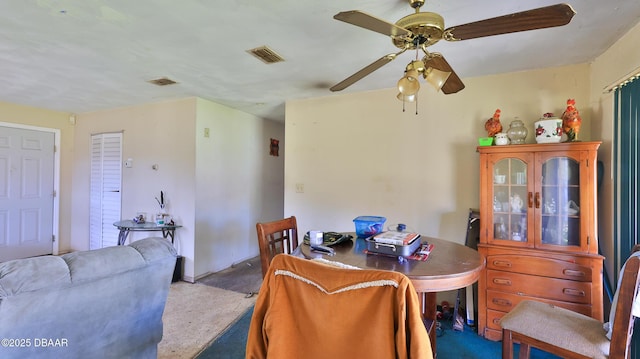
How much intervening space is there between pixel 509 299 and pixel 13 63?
A: 15.3ft

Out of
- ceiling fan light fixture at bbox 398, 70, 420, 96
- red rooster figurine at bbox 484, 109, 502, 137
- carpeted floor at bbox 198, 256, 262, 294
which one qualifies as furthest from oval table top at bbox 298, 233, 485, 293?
carpeted floor at bbox 198, 256, 262, 294

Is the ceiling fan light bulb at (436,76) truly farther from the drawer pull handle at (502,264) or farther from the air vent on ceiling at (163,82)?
the air vent on ceiling at (163,82)

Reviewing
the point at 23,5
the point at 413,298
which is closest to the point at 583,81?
the point at 413,298

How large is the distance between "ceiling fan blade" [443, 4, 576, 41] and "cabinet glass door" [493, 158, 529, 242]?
1.37 meters

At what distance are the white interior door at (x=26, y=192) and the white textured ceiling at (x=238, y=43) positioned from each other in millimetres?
1241

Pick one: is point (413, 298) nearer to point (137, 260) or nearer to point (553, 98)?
point (137, 260)

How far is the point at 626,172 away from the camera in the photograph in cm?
191

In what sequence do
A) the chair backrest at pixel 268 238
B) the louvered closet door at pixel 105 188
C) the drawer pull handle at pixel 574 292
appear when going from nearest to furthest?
the chair backrest at pixel 268 238 < the drawer pull handle at pixel 574 292 < the louvered closet door at pixel 105 188

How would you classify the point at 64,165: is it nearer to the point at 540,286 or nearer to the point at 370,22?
the point at 370,22

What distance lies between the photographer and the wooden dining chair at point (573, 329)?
134cm

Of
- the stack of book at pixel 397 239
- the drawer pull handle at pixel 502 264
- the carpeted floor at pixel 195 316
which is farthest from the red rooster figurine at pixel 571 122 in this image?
the carpeted floor at pixel 195 316

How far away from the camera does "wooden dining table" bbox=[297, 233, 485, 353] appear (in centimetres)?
136

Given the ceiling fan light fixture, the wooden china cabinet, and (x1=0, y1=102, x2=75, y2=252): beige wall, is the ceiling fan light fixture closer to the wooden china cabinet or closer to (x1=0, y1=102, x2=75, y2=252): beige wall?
the wooden china cabinet

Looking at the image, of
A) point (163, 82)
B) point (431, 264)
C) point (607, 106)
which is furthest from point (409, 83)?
point (163, 82)
